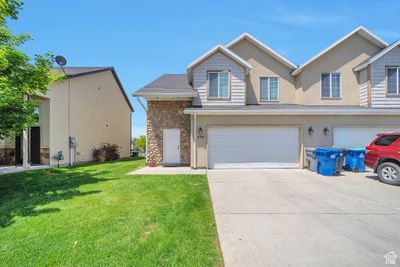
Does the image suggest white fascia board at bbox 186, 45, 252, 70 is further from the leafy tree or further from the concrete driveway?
the leafy tree

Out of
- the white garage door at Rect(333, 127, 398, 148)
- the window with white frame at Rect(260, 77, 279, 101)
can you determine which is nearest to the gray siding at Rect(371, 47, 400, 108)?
the white garage door at Rect(333, 127, 398, 148)

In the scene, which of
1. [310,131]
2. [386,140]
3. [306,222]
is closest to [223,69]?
[310,131]

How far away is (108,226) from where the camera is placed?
445cm

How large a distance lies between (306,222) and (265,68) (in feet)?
38.7

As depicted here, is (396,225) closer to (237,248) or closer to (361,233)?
(361,233)

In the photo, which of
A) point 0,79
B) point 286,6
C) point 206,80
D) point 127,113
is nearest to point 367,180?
point 286,6

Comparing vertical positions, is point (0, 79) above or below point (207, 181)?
above

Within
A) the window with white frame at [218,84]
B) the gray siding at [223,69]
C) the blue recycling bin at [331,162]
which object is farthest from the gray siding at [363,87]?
the window with white frame at [218,84]

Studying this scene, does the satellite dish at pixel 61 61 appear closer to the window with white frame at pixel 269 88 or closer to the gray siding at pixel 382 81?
the window with white frame at pixel 269 88

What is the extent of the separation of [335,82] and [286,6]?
6.64 m

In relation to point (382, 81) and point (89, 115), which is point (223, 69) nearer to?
point (382, 81)

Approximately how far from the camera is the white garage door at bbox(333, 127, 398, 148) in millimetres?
11859

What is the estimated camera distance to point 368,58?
1394cm

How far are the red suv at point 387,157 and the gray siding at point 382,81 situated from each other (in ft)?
17.4
